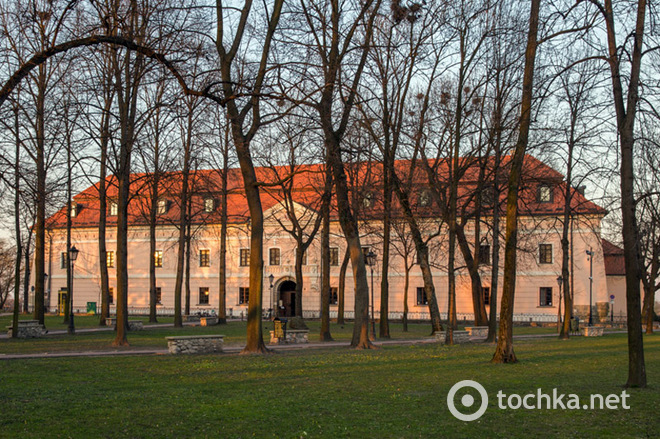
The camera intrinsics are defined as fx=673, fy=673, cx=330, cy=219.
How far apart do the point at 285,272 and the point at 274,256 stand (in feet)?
5.86

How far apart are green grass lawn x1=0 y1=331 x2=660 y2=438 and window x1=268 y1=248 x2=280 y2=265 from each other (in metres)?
38.0

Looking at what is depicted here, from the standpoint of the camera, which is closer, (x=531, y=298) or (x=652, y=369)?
(x=652, y=369)

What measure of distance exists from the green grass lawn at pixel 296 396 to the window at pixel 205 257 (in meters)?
40.0

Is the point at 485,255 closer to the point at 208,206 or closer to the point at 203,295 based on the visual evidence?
the point at 208,206

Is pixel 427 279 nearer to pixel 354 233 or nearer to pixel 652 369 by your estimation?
pixel 354 233

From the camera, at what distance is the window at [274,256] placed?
56.6 m

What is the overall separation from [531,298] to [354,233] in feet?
110

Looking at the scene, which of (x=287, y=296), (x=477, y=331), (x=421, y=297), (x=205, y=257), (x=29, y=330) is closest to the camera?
(x=29, y=330)

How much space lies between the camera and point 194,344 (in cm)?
1977

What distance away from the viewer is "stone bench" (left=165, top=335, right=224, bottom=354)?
19406mm

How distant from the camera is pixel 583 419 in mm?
9852

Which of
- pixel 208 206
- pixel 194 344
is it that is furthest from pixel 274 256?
pixel 194 344

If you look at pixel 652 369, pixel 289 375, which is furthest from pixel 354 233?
pixel 652 369

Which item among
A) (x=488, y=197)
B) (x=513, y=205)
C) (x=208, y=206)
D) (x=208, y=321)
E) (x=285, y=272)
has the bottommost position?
(x=208, y=321)
